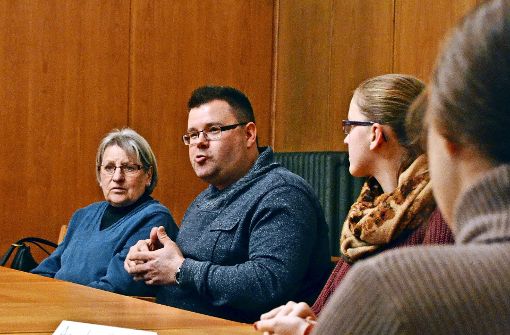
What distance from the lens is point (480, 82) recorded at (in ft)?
2.22

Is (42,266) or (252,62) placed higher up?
(252,62)

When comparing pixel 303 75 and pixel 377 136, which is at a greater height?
pixel 303 75

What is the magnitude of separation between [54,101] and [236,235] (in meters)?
3.14

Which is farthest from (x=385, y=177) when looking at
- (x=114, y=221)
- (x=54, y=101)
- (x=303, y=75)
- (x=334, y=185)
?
(x=303, y=75)

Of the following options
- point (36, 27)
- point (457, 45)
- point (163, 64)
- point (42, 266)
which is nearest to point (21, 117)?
point (36, 27)

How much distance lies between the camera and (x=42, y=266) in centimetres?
376

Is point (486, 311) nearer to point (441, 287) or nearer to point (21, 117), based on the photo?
point (441, 287)

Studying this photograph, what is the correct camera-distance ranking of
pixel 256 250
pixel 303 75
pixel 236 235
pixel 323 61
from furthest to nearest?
1. pixel 303 75
2. pixel 323 61
3. pixel 236 235
4. pixel 256 250

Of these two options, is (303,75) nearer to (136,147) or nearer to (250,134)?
(136,147)

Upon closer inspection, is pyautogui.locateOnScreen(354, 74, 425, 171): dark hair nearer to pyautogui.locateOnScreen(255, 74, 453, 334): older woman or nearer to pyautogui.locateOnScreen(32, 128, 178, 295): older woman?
pyautogui.locateOnScreen(255, 74, 453, 334): older woman

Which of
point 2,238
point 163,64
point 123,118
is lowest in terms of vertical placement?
point 2,238

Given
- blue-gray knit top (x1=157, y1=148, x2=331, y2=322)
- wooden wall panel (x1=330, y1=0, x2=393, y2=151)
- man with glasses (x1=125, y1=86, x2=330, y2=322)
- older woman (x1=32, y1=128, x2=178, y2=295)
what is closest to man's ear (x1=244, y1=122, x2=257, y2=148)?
man with glasses (x1=125, y1=86, x2=330, y2=322)

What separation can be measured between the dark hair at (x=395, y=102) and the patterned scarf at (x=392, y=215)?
76mm

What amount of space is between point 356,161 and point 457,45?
5.37 feet
